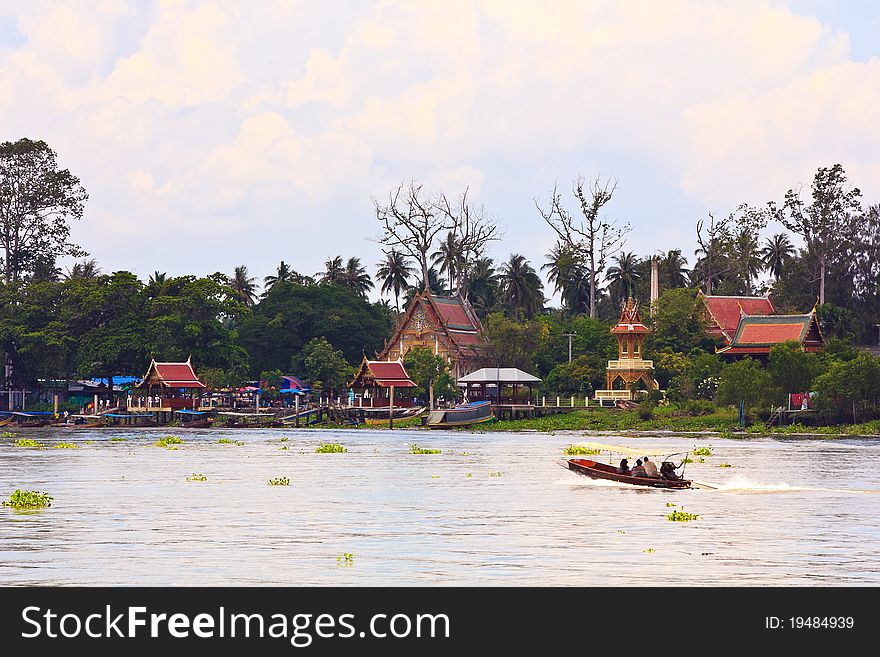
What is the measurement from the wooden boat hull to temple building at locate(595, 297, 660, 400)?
63.7 metres

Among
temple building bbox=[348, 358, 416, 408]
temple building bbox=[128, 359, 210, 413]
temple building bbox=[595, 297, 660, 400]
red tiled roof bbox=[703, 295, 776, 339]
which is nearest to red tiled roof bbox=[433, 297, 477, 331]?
temple building bbox=[348, 358, 416, 408]

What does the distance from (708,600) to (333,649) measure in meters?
7.58

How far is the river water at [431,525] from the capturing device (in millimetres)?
26172

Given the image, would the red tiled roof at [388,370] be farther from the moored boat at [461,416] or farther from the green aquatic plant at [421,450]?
the green aquatic plant at [421,450]

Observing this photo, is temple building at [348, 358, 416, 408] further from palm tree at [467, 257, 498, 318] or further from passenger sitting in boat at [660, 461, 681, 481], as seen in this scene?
passenger sitting in boat at [660, 461, 681, 481]

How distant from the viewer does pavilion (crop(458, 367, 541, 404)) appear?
4569 inches

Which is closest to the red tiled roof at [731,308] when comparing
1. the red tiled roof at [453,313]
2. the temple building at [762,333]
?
the temple building at [762,333]

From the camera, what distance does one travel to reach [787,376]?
9638cm

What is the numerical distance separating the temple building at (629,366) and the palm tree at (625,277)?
4706cm

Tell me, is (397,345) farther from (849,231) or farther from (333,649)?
(333,649)

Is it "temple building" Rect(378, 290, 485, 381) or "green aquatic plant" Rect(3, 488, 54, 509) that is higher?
"temple building" Rect(378, 290, 485, 381)

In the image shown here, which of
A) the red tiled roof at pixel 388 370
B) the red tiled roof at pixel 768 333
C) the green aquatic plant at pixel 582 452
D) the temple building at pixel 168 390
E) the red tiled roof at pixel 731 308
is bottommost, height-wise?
the green aquatic plant at pixel 582 452

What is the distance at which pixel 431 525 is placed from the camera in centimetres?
3475

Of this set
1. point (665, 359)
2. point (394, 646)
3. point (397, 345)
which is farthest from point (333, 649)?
point (397, 345)
